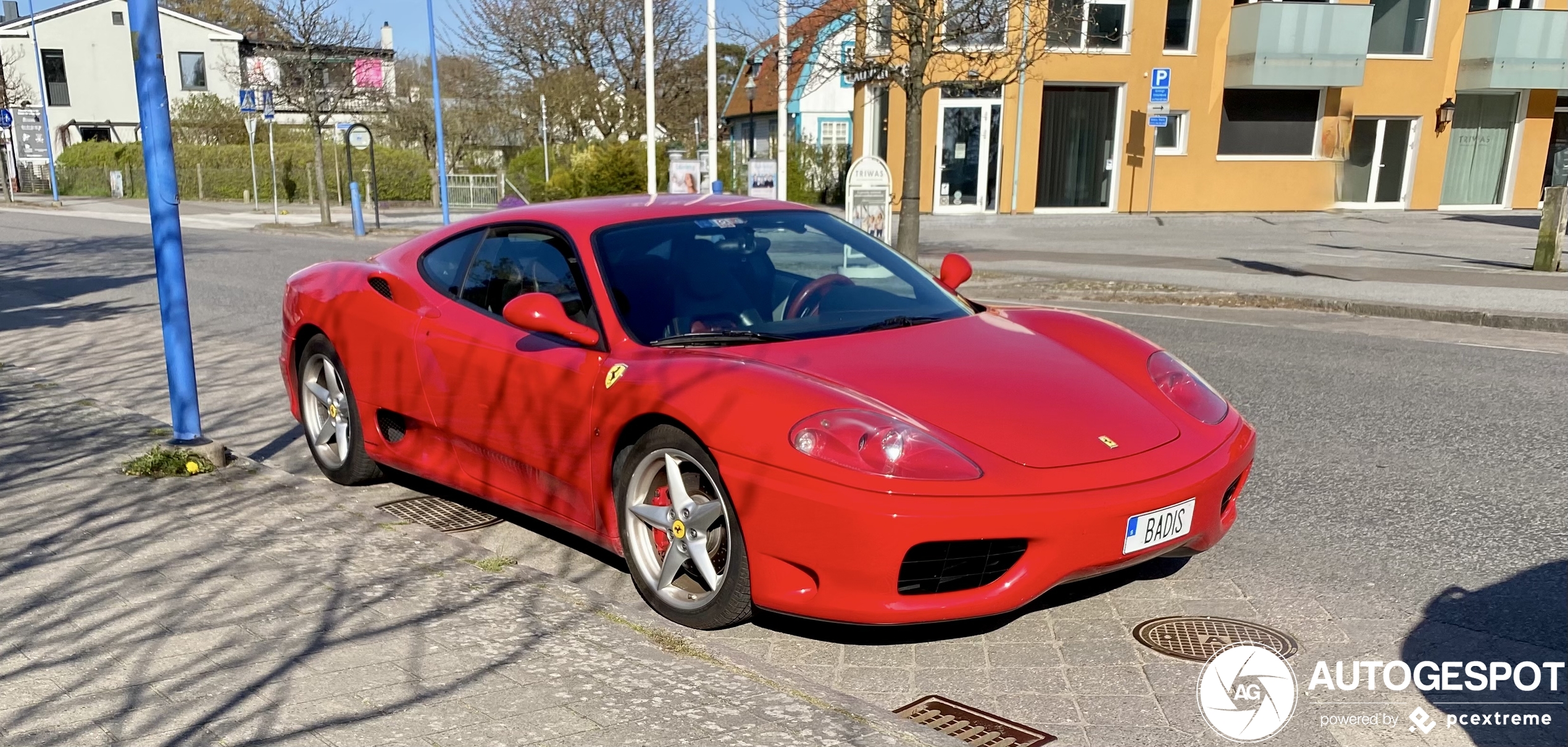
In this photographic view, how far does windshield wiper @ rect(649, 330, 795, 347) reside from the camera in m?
4.06

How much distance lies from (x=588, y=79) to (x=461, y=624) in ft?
124

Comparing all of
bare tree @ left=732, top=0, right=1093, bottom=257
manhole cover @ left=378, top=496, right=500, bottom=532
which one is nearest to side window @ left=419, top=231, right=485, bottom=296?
manhole cover @ left=378, top=496, right=500, bottom=532

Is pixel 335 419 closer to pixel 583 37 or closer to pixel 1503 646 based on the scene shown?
pixel 1503 646

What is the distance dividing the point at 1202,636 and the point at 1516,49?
31339 millimetres

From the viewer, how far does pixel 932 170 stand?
27344mm

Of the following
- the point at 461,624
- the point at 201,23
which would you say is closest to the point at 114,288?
the point at 461,624

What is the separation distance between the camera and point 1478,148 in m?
30.9

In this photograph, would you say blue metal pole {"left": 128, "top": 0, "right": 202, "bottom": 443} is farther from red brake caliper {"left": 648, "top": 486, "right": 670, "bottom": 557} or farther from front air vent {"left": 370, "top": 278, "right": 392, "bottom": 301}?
red brake caliper {"left": 648, "top": 486, "right": 670, "bottom": 557}

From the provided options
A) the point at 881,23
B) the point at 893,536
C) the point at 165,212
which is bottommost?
the point at 893,536

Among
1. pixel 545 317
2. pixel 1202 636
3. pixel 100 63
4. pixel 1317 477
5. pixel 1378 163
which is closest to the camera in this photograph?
pixel 1202 636

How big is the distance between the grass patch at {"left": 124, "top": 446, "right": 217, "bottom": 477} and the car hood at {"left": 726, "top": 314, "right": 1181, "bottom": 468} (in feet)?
9.45

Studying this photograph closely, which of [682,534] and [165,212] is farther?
[165,212]

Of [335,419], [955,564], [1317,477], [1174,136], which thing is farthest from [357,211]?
[955,564]

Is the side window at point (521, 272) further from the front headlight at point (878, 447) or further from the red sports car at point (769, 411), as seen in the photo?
the front headlight at point (878, 447)
